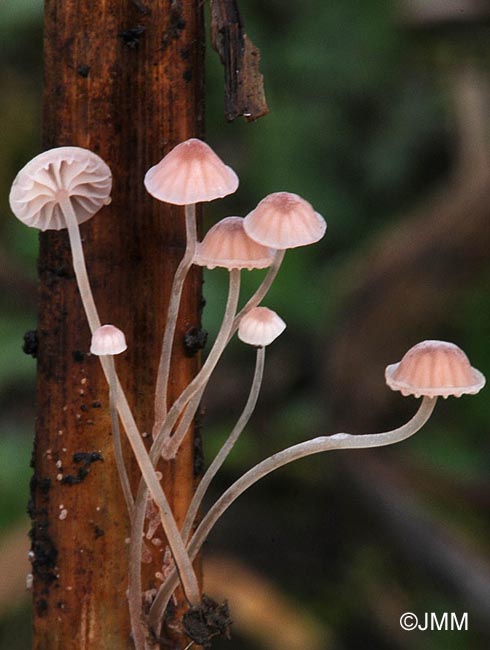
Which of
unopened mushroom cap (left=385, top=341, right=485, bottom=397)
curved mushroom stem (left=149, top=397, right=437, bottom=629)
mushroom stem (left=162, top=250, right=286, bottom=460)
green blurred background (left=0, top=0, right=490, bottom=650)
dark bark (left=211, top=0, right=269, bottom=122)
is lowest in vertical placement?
curved mushroom stem (left=149, top=397, right=437, bottom=629)

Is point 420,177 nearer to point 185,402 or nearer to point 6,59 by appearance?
point 6,59

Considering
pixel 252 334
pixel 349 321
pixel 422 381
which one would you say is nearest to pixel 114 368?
pixel 252 334

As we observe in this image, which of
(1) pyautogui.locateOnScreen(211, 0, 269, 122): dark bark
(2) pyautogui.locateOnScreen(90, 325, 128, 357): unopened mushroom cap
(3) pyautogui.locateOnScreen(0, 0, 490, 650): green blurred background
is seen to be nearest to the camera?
(2) pyautogui.locateOnScreen(90, 325, 128, 357): unopened mushroom cap

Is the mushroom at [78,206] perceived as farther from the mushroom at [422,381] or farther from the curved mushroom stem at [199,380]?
the mushroom at [422,381]

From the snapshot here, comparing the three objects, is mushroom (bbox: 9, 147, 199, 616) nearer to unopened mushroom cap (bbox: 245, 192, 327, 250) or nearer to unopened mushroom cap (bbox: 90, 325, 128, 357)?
unopened mushroom cap (bbox: 90, 325, 128, 357)

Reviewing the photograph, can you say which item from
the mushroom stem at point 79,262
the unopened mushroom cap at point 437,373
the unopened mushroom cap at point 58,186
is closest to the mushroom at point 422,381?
the unopened mushroom cap at point 437,373

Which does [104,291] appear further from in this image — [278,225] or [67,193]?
[278,225]

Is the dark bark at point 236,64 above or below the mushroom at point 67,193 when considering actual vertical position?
above

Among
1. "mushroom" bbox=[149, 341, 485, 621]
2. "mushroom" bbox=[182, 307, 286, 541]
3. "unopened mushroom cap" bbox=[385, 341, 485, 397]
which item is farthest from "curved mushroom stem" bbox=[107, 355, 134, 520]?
"unopened mushroom cap" bbox=[385, 341, 485, 397]
